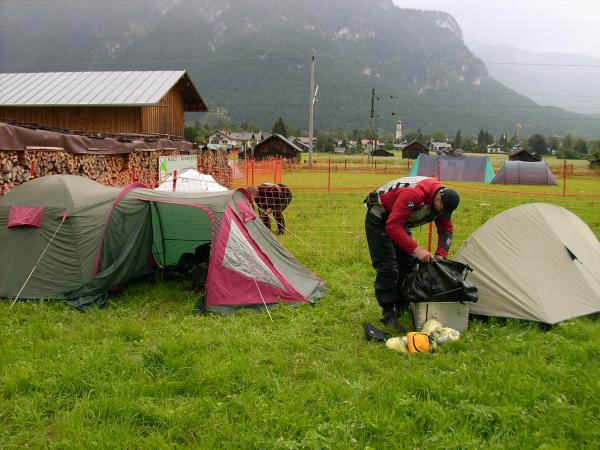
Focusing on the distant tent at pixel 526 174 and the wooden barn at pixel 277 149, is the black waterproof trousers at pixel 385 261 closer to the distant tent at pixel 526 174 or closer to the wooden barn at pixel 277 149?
the distant tent at pixel 526 174

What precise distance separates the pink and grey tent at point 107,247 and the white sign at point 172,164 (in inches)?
292

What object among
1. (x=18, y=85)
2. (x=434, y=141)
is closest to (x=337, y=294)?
(x=18, y=85)

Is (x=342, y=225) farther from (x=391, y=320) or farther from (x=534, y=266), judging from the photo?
(x=534, y=266)

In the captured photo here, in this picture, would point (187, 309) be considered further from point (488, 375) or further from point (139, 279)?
point (488, 375)

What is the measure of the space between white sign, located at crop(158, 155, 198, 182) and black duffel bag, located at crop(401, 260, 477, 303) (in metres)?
10.2

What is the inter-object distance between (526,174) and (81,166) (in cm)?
2352

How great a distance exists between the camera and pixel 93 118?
2064cm

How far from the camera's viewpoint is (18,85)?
22.7 meters

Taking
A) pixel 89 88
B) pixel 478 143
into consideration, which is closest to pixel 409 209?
pixel 89 88

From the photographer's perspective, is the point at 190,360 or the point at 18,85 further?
the point at 18,85

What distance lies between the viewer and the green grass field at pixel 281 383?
10.2ft

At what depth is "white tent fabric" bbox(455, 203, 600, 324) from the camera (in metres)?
4.75

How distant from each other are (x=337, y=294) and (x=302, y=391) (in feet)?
8.39

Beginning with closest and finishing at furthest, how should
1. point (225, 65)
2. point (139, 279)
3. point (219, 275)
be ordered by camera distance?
point (219, 275)
point (139, 279)
point (225, 65)
